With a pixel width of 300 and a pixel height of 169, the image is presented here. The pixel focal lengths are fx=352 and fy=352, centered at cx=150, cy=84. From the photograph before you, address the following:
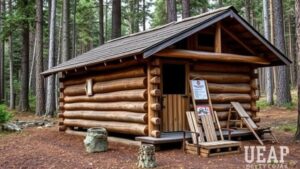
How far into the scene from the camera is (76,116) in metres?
14.4

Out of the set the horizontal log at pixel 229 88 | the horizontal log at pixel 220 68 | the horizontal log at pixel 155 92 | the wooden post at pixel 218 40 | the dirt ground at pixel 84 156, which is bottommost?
the dirt ground at pixel 84 156

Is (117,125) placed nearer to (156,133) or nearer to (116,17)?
(156,133)

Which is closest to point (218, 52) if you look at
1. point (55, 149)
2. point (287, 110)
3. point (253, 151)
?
point (253, 151)

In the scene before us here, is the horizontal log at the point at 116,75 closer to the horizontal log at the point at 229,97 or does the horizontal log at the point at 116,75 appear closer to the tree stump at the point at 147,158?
the horizontal log at the point at 229,97

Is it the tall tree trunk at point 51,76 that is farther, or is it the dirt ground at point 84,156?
the tall tree trunk at point 51,76

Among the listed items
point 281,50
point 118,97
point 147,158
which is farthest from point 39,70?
point 147,158

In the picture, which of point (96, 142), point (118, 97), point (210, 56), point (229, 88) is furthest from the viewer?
point (229, 88)

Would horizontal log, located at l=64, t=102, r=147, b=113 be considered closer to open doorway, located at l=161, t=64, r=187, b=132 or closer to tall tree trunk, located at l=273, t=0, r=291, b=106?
open doorway, located at l=161, t=64, r=187, b=132

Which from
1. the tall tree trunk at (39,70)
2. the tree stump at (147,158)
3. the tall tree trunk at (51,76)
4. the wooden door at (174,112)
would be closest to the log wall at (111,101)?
the wooden door at (174,112)

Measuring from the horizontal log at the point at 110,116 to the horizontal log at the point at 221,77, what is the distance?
2197mm

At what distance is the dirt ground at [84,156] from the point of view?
802 centimetres

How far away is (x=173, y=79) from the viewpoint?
40.9 ft

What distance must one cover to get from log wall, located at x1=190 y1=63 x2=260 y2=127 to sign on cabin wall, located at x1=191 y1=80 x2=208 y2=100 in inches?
11.9

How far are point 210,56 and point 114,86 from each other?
3.29 meters
